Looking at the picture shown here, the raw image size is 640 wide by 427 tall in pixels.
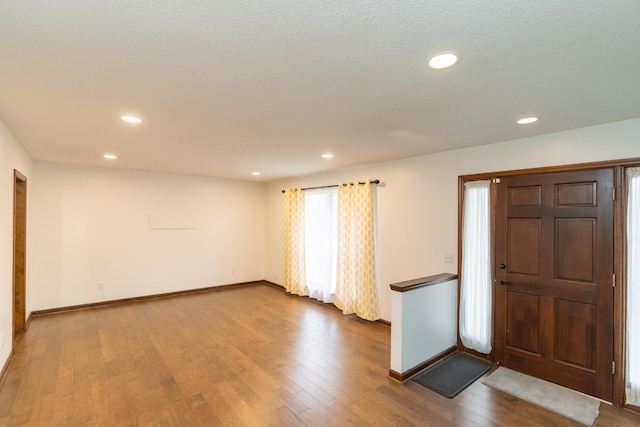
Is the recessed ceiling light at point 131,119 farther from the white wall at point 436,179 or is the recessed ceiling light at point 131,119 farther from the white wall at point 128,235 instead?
the white wall at point 128,235

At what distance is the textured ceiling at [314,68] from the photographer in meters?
1.29

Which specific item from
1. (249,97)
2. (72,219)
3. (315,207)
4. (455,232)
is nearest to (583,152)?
(455,232)

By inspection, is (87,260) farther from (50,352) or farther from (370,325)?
(370,325)

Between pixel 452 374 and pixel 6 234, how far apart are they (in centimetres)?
491

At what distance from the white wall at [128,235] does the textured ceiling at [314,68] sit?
86.5 inches

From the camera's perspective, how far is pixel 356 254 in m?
4.87

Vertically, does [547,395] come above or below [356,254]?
below

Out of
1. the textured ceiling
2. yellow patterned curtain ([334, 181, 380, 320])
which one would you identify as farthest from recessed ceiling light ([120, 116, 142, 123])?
yellow patterned curtain ([334, 181, 380, 320])

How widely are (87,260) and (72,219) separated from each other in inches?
29.2

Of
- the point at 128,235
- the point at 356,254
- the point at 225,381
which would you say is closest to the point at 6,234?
the point at 128,235

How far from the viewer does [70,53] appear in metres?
1.62

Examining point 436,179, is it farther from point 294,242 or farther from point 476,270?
point 294,242

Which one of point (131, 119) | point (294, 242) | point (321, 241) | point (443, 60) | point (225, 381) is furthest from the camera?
point (294, 242)

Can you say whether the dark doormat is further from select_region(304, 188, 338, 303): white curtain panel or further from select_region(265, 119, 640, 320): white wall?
select_region(304, 188, 338, 303): white curtain panel
